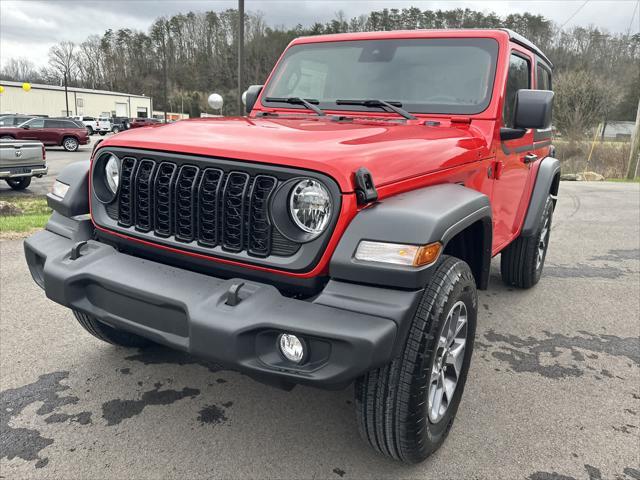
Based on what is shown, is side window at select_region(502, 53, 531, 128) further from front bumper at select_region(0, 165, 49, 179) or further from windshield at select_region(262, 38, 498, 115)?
front bumper at select_region(0, 165, 49, 179)

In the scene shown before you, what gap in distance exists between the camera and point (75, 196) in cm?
270

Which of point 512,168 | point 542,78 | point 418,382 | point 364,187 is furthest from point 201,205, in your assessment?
point 542,78

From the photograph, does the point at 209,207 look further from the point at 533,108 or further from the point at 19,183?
the point at 19,183

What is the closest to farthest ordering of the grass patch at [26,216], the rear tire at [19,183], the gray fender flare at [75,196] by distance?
1. the gray fender flare at [75,196]
2. the grass patch at [26,216]
3. the rear tire at [19,183]

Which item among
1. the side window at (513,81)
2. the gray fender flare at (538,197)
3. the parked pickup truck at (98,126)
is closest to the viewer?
the side window at (513,81)

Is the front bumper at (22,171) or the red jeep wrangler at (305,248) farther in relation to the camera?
the front bumper at (22,171)

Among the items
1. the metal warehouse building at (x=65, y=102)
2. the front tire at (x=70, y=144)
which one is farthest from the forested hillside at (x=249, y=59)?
the front tire at (x=70, y=144)

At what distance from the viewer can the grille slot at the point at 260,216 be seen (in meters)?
2.04

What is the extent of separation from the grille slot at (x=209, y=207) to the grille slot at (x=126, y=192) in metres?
0.44

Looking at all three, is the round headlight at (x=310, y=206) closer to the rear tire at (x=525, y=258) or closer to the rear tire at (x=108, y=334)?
the rear tire at (x=108, y=334)

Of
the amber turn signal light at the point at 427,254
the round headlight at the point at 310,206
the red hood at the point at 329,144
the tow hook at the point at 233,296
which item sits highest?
the red hood at the point at 329,144

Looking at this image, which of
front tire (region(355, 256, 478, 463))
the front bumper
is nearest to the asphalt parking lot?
front tire (region(355, 256, 478, 463))

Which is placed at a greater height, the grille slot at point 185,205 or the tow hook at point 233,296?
the grille slot at point 185,205

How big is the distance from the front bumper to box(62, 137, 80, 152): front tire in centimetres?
1615
